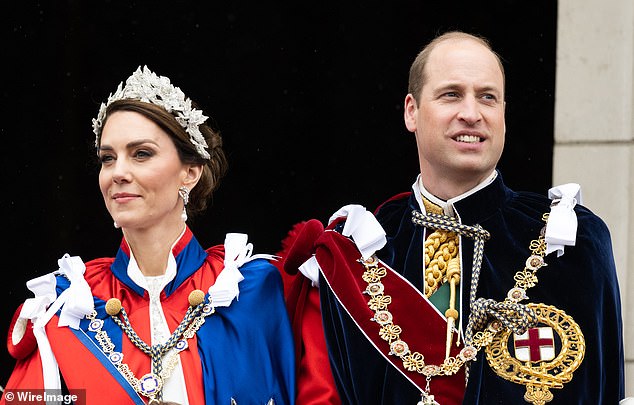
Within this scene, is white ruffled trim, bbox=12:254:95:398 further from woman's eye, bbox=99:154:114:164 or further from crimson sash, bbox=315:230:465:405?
crimson sash, bbox=315:230:465:405

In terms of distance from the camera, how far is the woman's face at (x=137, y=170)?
13.4 ft

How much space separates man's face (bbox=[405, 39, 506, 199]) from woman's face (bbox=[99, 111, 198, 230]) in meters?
0.79

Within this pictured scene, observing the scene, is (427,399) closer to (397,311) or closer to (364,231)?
(397,311)

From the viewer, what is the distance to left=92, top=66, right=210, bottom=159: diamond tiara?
4191mm

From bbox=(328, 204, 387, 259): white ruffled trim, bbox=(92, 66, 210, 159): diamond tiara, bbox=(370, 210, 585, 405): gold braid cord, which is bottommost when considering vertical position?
bbox=(370, 210, 585, 405): gold braid cord

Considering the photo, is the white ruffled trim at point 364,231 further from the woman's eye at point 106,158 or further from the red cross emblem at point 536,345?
the woman's eye at point 106,158

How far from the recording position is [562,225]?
3.91 metres

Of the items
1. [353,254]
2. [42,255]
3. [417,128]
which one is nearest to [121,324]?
[353,254]

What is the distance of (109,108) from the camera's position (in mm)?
4199

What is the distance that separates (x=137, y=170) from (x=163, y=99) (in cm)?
27

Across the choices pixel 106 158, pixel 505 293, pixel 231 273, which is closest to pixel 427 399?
pixel 505 293

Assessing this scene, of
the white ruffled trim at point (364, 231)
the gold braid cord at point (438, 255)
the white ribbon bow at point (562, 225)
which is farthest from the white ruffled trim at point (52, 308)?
the white ribbon bow at point (562, 225)

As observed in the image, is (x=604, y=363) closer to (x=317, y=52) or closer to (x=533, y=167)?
(x=533, y=167)

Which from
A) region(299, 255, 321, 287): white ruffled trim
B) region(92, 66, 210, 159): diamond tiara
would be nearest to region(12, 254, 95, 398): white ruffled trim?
region(92, 66, 210, 159): diamond tiara
